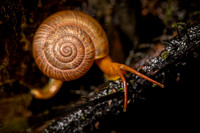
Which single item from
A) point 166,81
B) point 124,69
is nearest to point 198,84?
point 166,81

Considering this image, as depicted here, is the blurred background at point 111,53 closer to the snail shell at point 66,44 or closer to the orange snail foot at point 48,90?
the orange snail foot at point 48,90

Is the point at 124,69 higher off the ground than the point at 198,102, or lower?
higher

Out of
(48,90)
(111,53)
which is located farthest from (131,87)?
(48,90)

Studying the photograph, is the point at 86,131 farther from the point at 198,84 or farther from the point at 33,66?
the point at 198,84

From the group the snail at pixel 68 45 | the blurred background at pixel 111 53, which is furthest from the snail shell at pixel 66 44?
the blurred background at pixel 111 53

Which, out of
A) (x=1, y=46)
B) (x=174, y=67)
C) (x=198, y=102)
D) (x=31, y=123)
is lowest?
(x=31, y=123)

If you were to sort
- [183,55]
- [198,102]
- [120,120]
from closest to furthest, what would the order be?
1. [183,55]
2. [120,120]
3. [198,102]
